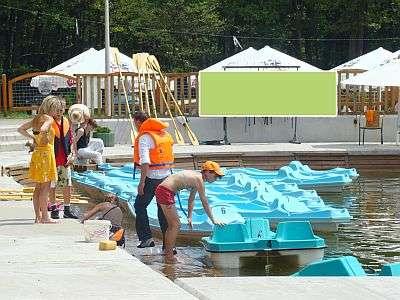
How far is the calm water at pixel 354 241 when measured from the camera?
13438 mm

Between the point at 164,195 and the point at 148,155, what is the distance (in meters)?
0.67

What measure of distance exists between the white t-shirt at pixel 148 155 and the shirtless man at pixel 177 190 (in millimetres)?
434

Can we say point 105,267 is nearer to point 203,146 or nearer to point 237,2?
point 203,146

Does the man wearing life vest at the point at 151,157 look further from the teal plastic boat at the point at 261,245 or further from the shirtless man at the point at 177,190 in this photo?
the teal plastic boat at the point at 261,245

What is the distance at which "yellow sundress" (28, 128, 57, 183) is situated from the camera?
14.0 meters

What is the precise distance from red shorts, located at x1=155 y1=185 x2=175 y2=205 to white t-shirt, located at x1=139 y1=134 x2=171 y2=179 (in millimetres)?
482

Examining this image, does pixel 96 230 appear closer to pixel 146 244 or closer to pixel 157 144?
pixel 157 144

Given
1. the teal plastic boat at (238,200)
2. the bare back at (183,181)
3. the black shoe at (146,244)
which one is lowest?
the black shoe at (146,244)

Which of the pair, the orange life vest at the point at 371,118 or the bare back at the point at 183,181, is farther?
the orange life vest at the point at 371,118

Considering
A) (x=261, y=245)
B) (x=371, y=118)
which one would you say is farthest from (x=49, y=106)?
(x=371, y=118)

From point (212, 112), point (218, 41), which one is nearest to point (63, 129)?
point (212, 112)

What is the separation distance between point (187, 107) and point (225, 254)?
17.2 metres

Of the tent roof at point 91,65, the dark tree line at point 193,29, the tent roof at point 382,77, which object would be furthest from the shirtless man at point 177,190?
the dark tree line at point 193,29

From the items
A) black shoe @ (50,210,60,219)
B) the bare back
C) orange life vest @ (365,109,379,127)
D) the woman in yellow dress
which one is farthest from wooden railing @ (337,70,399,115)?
the bare back
